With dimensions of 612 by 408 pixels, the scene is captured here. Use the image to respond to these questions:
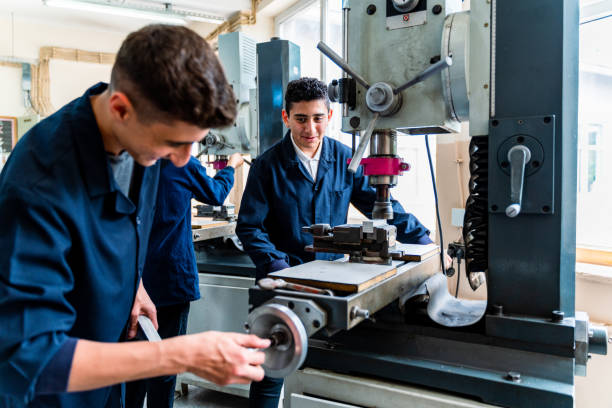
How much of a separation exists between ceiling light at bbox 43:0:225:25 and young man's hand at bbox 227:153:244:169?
2152mm

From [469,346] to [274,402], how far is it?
0.81 m

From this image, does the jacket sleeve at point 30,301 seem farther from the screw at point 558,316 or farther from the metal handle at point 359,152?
the screw at point 558,316

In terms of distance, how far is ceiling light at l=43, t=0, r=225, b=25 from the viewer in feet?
11.2

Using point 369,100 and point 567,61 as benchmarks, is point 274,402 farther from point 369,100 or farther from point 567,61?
point 567,61

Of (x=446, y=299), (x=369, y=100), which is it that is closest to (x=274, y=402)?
(x=446, y=299)

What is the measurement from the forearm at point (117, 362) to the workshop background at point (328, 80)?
1.58m

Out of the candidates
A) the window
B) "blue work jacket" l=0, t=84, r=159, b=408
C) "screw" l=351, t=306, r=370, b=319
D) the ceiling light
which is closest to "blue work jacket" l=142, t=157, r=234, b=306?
"blue work jacket" l=0, t=84, r=159, b=408

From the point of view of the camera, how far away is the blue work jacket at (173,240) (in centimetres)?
168

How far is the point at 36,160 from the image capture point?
689 millimetres

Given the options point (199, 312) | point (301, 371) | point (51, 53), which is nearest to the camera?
point (301, 371)

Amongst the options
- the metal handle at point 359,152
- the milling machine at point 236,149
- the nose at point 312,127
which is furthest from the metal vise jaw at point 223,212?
the metal handle at point 359,152

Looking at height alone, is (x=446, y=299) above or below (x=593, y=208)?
below

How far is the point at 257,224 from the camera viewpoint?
154 centimetres

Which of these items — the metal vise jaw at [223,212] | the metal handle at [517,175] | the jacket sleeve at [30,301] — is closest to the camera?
the jacket sleeve at [30,301]
